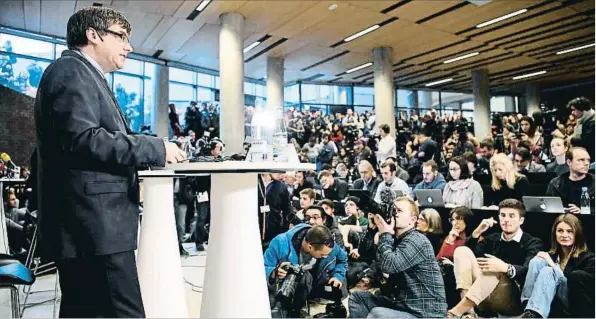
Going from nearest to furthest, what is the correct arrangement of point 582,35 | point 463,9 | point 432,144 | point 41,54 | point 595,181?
point 595,181 < point 432,144 < point 41,54 < point 463,9 < point 582,35

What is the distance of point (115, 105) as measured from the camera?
1.23 meters

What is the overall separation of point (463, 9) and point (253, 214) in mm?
7189

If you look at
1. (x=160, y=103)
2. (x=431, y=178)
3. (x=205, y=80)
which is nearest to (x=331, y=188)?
(x=431, y=178)

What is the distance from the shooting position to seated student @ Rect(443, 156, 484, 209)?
3678mm

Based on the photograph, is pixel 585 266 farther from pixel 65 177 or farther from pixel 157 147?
pixel 65 177

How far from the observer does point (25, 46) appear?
6.69 m

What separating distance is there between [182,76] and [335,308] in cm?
765

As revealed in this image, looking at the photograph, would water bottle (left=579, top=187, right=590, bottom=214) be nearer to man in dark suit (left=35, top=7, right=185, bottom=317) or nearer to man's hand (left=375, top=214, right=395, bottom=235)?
man's hand (left=375, top=214, right=395, bottom=235)

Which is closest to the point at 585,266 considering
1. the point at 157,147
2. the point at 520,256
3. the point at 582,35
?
the point at 520,256

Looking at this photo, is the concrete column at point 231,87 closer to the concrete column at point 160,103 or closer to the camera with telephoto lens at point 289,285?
the concrete column at point 160,103

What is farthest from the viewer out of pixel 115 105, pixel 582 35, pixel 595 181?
pixel 582 35

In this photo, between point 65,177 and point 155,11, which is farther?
point 155,11

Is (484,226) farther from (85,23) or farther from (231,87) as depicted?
(231,87)

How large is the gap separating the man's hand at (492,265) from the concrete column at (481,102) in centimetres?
1028
